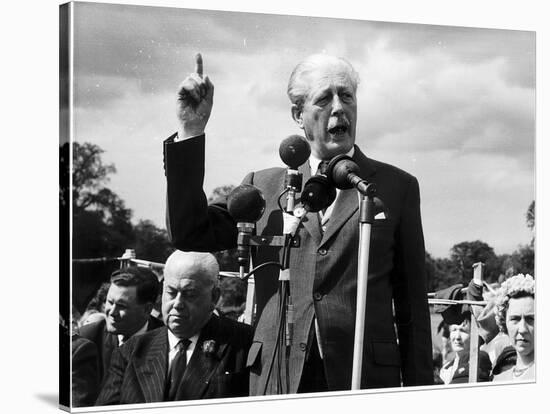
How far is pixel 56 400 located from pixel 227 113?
6.82 ft

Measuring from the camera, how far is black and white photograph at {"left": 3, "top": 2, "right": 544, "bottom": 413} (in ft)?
26.0

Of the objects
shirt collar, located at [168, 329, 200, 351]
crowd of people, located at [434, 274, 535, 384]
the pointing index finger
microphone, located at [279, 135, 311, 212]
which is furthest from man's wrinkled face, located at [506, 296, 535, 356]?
the pointing index finger

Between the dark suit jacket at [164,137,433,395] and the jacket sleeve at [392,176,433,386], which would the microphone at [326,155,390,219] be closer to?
the dark suit jacket at [164,137,433,395]

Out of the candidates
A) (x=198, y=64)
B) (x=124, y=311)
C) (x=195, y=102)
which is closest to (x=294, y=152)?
(x=195, y=102)

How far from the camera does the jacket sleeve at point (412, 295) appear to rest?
8.66 metres

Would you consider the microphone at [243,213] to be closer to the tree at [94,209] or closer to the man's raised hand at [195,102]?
the man's raised hand at [195,102]

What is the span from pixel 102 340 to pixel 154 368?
0.39 meters

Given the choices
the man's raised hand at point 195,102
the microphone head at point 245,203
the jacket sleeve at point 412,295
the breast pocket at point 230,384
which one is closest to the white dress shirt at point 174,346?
the breast pocket at point 230,384

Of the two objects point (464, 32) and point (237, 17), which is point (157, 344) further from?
point (464, 32)

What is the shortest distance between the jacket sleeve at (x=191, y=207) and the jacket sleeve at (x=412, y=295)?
117 cm

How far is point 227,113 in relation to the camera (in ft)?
27.3

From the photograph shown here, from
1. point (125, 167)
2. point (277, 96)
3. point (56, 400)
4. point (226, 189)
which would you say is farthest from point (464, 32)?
point (56, 400)

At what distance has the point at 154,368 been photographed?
26.8 feet

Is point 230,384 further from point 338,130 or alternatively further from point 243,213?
point 338,130
